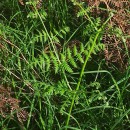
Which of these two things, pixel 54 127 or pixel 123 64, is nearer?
pixel 54 127

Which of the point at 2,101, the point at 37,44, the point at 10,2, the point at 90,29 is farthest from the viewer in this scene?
the point at 10,2

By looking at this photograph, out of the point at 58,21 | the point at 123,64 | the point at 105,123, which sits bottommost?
the point at 105,123

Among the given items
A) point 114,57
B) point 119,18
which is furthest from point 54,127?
point 119,18

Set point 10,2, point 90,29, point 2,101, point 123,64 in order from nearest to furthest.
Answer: point 2,101 → point 90,29 → point 123,64 → point 10,2

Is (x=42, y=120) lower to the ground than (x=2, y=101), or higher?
lower

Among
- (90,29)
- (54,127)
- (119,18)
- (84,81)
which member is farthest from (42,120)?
(119,18)

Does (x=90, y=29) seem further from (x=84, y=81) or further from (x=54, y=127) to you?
(x=54, y=127)
